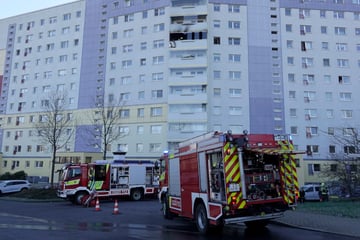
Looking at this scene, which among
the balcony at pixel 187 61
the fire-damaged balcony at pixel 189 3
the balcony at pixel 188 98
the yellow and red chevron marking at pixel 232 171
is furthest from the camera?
the fire-damaged balcony at pixel 189 3

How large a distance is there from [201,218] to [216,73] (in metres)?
35.3

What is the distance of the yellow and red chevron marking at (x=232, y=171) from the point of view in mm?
8938

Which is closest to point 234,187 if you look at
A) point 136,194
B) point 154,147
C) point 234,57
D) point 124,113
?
point 136,194

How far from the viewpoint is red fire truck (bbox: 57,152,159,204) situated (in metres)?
22.2

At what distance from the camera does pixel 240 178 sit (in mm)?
9070

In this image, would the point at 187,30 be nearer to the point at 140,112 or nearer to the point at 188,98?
the point at 188,98

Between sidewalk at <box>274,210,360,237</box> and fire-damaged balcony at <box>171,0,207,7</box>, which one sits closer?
sidewalk at <box>274,210,360,237</box>

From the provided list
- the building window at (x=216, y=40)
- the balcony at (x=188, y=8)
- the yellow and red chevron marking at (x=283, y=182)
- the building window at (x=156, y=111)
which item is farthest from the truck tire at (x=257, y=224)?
the balcony at (x=188, y=8)

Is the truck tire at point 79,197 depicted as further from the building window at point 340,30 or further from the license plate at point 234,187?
the building window at point 340,30

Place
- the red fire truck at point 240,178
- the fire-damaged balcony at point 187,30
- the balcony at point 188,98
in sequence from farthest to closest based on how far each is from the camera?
the fire-damaged balcony at point 187,30
the balcony at point 188,98
the red fire truck at point 240,178

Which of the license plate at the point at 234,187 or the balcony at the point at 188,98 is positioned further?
the balcony at the point at 188,98

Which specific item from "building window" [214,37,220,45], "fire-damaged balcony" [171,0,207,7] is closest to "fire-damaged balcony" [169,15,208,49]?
"fire-damaged balcony" [171,0,207,7]

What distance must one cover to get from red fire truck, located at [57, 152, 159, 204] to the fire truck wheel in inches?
429

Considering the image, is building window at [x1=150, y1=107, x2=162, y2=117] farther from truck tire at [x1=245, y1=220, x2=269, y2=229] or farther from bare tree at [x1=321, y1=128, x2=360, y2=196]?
truck tire at [x1=245, y1=220, x2=269, y2=229]
